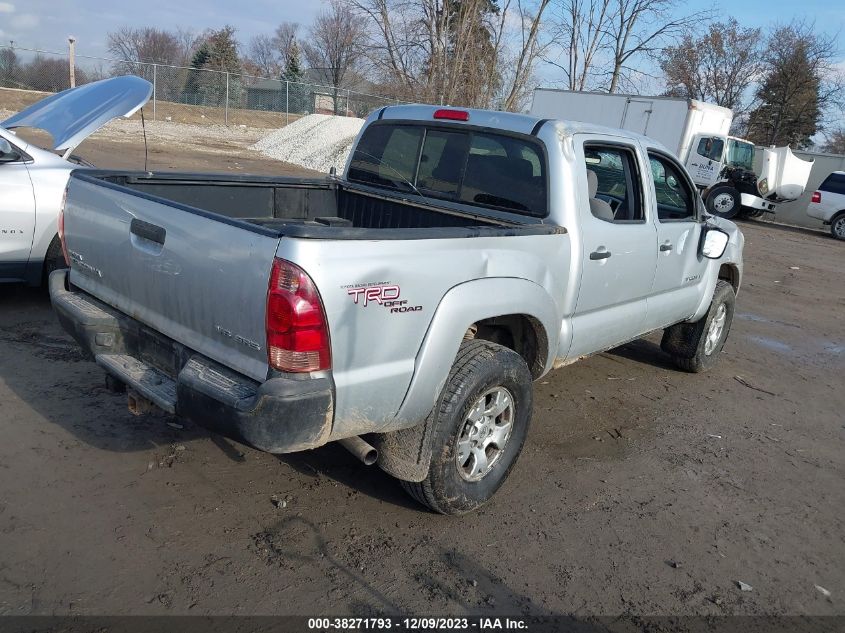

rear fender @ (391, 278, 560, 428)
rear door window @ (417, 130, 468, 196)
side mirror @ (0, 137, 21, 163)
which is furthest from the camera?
side mirror @ (0, 137, 21, 163)

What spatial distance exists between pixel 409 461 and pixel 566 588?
878 mm

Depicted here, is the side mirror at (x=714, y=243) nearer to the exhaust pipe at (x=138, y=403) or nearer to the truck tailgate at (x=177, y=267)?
the truck tailgate at (x=177, y=267)

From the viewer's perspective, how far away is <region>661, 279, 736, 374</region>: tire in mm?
5926

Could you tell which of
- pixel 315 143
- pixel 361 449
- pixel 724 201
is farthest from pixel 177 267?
pixel 724 201

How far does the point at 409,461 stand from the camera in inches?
124

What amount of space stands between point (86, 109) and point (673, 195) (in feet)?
14.4

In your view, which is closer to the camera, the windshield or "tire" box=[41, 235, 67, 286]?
"tire" box=[41, 235, 67, 286]

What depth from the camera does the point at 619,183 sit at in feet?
15.1

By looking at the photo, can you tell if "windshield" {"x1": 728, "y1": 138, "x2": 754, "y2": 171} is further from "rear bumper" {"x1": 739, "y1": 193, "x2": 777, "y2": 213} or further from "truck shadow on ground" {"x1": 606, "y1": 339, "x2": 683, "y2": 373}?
"truck shadow on ground" {"x1": 606, "y1": 339, "x2": 683, "y2": 373}

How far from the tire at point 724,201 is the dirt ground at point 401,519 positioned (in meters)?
18.0

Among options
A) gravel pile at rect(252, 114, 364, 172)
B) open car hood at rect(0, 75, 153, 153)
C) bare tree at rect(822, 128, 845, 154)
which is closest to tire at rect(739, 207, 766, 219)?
gravel pile at rect(252, 114, 364, 172)

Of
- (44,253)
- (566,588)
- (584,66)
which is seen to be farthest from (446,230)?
(584,66)

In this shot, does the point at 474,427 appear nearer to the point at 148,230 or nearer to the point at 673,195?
the point at 148,230

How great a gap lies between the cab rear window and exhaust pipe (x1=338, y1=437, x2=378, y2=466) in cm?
170
